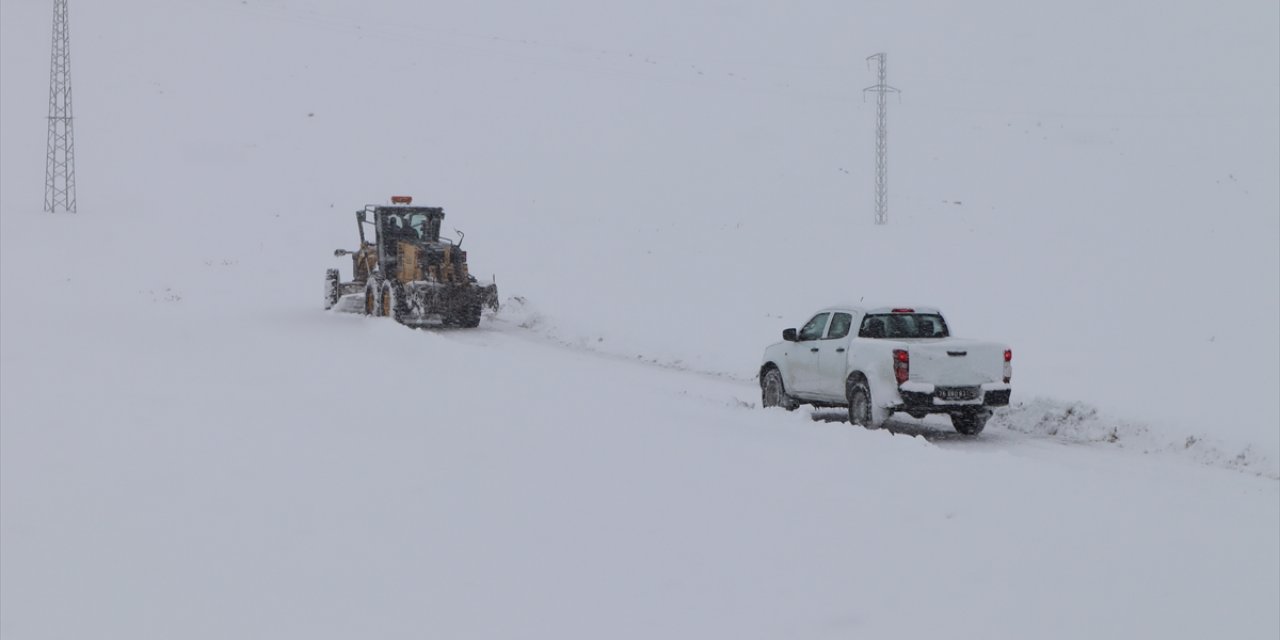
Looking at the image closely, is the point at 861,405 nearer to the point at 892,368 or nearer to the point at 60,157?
the point at 892,368

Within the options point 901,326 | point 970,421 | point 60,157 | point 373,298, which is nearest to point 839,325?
point 901,326

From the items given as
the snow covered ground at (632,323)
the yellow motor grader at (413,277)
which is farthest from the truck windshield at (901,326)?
the yellow motor grader at (413,277)

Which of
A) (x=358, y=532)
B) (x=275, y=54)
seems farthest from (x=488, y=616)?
(x=275, y=54)

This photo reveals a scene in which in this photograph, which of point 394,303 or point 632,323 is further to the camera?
point 632,323

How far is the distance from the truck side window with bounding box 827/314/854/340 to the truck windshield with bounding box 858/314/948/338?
0.29 metres

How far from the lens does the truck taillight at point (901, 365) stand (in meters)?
13.6

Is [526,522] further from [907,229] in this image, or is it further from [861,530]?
[907,229]

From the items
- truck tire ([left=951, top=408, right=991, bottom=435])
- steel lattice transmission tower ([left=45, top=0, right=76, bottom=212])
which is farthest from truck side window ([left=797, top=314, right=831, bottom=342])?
steel lattice transmission tower ([left=45, top=0, right=76, bottom=212])

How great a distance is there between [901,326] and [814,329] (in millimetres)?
1403

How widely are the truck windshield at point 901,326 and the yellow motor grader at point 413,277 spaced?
39.4 ft

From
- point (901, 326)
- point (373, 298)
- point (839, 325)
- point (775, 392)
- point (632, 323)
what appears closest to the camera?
point (901, 326)

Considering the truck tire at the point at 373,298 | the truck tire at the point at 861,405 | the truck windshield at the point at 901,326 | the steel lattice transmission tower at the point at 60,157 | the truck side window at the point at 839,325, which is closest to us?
the truck tire at the point at 861,405

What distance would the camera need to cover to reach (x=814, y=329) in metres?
16.0

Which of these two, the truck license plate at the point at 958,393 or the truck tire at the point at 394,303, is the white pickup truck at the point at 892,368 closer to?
the truck license plate at the point at 958,393
